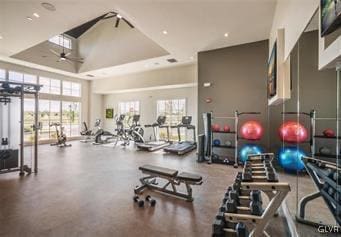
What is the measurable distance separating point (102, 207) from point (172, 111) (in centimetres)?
765

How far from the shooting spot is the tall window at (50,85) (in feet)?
31.3

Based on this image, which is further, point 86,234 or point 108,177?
point 108,177

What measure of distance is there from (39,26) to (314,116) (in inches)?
267

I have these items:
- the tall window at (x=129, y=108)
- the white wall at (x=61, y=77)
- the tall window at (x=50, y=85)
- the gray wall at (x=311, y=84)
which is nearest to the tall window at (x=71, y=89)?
the white wall at (x=61, y=77)

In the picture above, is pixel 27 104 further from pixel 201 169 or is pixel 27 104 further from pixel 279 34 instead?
pixel 279 34

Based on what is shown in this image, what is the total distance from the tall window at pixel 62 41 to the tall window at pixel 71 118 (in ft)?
10.3

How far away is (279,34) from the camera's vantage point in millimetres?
3414

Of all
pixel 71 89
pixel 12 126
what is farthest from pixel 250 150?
pixel 71 89

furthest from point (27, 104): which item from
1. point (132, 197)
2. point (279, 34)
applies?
point (279, 34)

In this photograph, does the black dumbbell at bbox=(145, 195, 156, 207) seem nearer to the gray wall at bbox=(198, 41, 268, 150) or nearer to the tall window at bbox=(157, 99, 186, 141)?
the gray wall at bbox=(198, 41, 268, 150)

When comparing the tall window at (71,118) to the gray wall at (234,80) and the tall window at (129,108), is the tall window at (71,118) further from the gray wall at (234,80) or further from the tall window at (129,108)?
the gray wall at (234,80)

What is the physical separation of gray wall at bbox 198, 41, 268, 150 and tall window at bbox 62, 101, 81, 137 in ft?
26.8

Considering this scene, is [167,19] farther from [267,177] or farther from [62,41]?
[62,41]

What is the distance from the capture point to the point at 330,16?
139 cm
